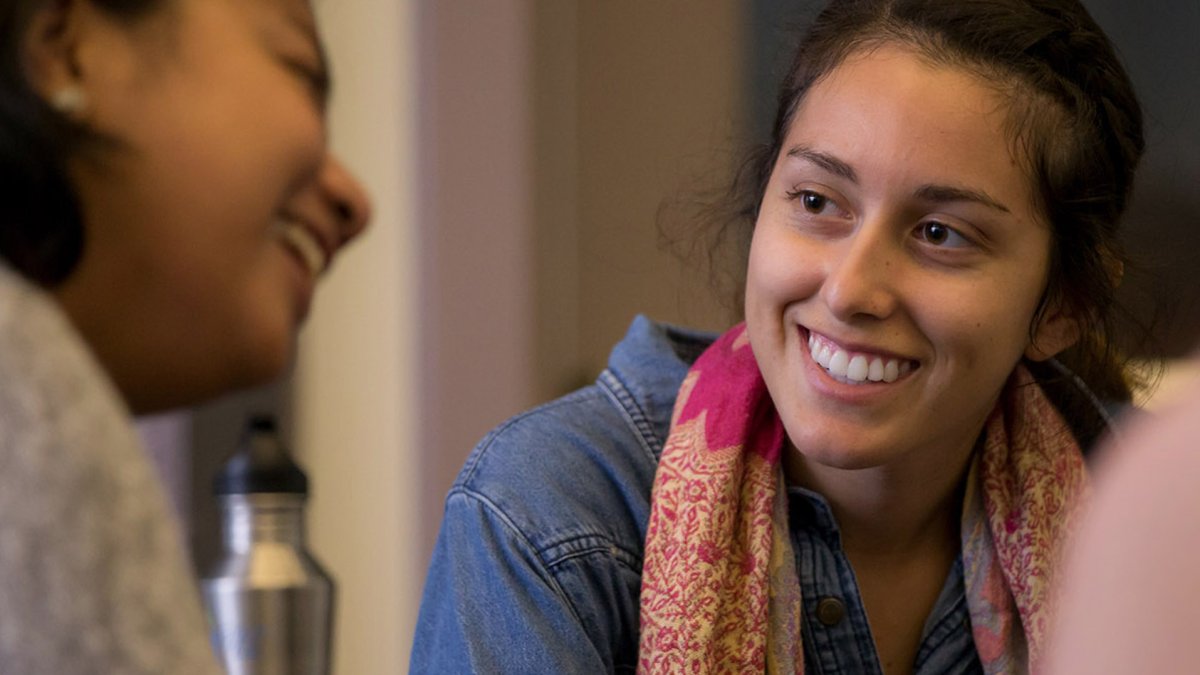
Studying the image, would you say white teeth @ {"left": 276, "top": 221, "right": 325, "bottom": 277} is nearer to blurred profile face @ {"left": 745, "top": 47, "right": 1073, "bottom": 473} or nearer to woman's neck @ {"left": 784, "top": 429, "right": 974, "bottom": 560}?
blurred profile face @ {"left": 745, "top": 47, "right": 1073, "bottom": 473}

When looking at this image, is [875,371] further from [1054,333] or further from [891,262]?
[1054,333]

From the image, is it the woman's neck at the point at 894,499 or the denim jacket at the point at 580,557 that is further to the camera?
the woman's neck at the point at 894,499

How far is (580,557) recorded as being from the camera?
1143 millimetres

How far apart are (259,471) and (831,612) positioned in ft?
1.61

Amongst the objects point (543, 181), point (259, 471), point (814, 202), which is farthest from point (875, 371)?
point (543, 181)

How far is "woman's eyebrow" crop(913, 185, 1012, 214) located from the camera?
1094 millimetres

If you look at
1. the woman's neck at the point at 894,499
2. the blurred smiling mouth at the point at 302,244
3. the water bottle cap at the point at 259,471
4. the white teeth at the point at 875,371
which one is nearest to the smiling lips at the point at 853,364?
the white teeth at the point at 875,371

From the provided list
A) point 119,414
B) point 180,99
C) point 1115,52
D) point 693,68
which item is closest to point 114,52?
point 180,99

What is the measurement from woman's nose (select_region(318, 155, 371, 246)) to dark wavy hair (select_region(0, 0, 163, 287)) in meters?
0.12

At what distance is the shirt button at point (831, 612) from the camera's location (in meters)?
1.22

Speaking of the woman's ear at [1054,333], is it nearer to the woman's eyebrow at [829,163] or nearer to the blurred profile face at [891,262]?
the blurred profile face at [891,262]

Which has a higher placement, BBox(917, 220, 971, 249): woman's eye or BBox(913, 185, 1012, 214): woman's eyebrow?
BBox(913, 185, 1012, 214): woman's eyebrow

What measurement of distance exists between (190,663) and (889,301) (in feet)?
2.31

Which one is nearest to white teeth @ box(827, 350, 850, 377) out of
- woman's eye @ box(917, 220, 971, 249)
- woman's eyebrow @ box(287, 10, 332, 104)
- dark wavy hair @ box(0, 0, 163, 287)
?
woman's eye @ box(917, 220, 971, 249)
